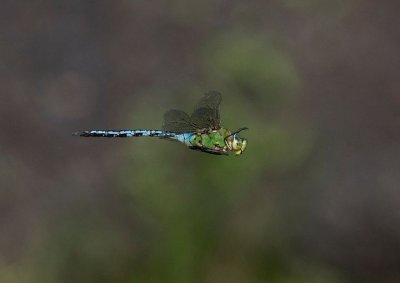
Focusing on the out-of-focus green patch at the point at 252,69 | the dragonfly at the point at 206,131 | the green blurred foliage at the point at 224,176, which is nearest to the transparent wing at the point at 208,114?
the dragonfly at the point at 206,131

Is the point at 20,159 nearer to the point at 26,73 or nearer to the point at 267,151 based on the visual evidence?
the point at 26,73

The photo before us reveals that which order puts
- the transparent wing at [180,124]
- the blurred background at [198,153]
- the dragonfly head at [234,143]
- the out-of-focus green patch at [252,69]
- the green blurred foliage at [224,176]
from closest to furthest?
the dragonfly head at [234,143]
the transparent wing at [180,124]
the green blurred foliage at [224,176]
the blurred background at [198,153]
the out-of-focus green patch at [252,69]

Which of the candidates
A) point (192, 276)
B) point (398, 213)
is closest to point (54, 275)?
point (192, 276)

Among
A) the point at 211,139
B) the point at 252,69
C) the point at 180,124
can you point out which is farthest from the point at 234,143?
the point at 252,69

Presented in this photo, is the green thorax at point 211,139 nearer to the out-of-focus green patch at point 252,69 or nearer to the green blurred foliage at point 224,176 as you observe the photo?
the green blurred foliage at point 224,176

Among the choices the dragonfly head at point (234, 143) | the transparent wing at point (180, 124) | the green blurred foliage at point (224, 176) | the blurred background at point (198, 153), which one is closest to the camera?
the dragonfly head at point (234, 143)

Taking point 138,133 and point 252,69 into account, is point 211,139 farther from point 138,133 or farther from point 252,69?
point 252,69

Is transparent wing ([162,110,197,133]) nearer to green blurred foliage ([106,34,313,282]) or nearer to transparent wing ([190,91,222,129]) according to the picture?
transparent wing ([190,91,222,129])
